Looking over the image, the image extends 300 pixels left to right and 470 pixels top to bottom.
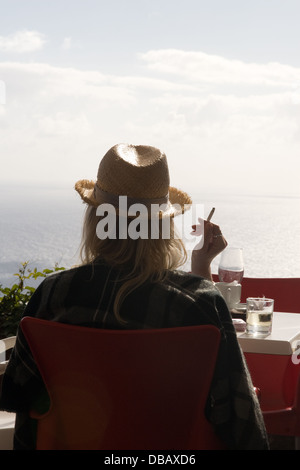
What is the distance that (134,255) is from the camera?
1.49 meters

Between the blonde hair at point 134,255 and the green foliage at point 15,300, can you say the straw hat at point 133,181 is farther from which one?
the green foliage at point 15,300

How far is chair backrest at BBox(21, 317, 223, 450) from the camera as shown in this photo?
1.27m

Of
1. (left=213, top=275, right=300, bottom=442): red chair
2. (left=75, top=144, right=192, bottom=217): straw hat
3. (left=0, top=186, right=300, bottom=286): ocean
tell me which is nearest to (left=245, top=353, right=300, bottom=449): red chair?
(left=213, top=275, right=300, bottom=442): red chair

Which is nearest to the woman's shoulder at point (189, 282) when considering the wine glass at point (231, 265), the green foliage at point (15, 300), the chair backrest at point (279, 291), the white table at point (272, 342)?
the white table at point (272, 342)

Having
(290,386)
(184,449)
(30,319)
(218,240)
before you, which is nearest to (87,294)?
(30,319)

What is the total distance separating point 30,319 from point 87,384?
0.17 m

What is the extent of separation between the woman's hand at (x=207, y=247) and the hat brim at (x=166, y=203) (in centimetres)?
56

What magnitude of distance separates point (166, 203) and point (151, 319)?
0.35 metres

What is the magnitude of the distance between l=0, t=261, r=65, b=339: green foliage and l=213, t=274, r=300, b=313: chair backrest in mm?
957

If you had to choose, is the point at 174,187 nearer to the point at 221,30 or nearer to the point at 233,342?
the point at 233,342

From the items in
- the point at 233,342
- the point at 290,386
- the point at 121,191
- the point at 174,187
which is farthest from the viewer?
the point at 290,386

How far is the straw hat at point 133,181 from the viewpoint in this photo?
1.62 m

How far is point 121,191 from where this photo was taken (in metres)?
1.62
